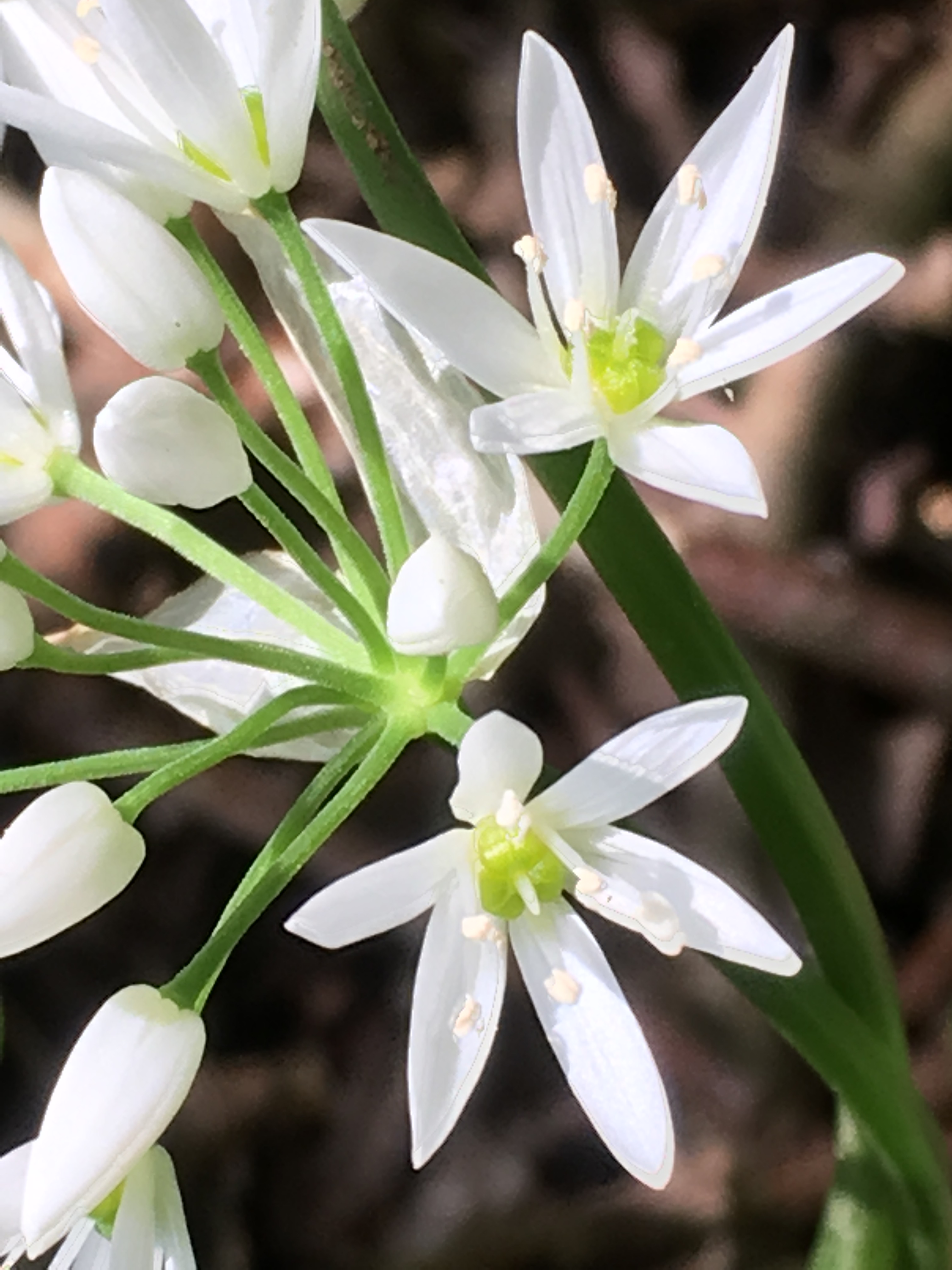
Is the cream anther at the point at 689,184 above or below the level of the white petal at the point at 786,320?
above

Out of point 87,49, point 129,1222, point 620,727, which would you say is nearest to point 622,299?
point 87,49

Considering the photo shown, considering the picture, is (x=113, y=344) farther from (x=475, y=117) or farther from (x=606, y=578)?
(x=606, y=578)

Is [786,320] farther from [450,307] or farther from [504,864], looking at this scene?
[504,864]

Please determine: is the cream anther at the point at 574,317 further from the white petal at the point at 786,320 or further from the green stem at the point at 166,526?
the green stem at the point at 166,526

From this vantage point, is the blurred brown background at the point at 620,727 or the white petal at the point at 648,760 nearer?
the white petal at the point at 648,760

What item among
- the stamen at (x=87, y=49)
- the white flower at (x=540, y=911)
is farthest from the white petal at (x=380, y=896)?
the stamen at (x=87, y=49)

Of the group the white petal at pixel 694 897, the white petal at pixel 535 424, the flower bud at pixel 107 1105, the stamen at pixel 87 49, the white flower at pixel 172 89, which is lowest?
the white petal at pixel 694 897
